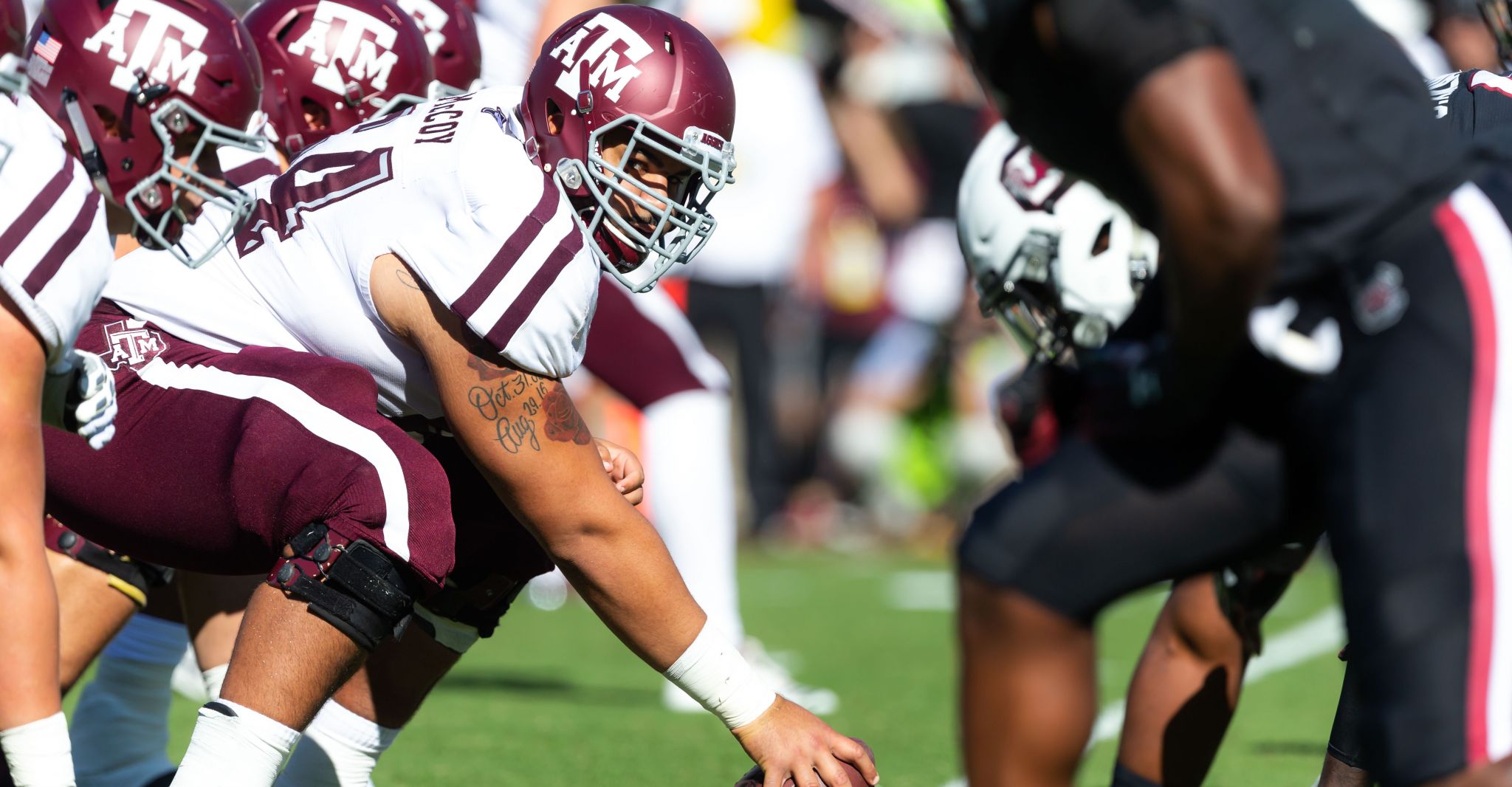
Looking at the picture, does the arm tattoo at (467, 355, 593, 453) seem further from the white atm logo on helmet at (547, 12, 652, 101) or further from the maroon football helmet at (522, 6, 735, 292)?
the white atm logo on helmet at (547, 12, 652, 101)

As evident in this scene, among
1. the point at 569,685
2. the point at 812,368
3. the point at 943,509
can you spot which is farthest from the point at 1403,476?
the point at 812,368

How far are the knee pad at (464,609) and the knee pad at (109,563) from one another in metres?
0.51

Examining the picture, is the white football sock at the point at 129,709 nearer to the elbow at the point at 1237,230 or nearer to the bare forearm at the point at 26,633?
the bare forearm at the point at 26,633

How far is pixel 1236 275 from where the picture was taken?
6.32ft

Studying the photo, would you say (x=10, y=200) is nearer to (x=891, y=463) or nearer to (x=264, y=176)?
(x=264, y=176)

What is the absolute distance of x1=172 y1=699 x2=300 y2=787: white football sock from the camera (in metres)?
2.44

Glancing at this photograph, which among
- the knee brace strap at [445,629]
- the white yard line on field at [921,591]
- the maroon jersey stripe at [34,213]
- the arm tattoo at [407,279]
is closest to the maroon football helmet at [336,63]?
the arm tattoo at [407,279]

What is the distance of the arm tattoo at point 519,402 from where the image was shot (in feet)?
8.31

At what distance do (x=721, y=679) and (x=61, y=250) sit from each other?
1.12m

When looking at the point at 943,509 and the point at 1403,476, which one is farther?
the point at 943,509

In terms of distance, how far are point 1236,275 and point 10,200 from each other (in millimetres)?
1553

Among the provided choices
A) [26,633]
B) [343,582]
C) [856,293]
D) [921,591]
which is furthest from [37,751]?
[856,293]

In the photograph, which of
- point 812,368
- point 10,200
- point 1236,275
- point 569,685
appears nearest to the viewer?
point 1236,275

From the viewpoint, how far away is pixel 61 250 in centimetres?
231
